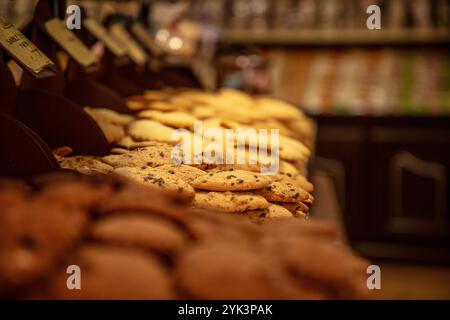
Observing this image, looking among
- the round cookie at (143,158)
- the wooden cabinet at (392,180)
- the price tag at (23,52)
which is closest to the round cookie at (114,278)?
the round cookie at (143,158)

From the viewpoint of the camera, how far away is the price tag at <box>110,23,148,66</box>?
215cm

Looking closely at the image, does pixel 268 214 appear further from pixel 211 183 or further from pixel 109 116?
pixel 109 116

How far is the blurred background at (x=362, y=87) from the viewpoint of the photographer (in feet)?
11.1

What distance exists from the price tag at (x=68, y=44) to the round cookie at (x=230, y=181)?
51cm

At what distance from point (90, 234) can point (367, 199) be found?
364 cm

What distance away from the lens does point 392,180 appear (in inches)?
159

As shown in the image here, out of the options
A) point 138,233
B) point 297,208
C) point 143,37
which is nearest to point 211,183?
point 297,208

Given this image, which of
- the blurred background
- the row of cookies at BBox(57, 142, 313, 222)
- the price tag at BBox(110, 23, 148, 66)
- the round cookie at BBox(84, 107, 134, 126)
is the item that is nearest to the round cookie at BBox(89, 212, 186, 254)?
the row of cookies at BBox(57, 142, 313, 222)

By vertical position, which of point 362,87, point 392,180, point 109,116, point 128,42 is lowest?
point 109,116

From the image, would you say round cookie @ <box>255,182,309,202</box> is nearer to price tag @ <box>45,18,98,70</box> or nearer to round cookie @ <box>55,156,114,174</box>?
round cookie @ <box>55,156,114,174</box>

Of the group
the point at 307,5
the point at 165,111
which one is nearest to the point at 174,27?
the point at 165,111

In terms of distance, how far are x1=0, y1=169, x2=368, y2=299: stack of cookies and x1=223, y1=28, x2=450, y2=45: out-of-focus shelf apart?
13.5 feet

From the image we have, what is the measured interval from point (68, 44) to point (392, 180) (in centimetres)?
300

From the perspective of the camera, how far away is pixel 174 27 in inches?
120
